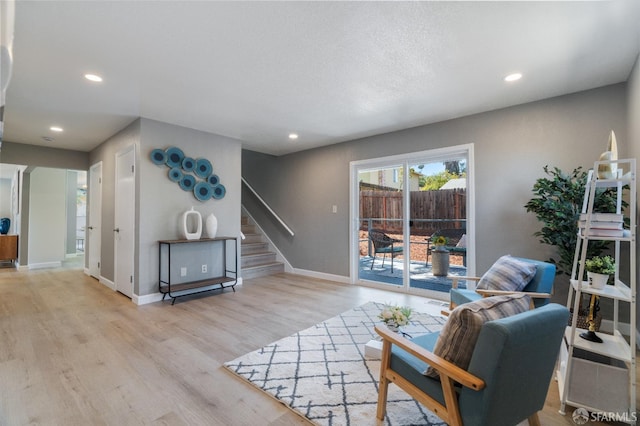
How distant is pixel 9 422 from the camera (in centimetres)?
164

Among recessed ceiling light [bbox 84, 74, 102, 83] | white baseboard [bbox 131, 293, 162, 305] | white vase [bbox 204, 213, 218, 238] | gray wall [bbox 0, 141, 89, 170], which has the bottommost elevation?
white baseboard [bbox 131, 293, 162, 305]

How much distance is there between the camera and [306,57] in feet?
7.84

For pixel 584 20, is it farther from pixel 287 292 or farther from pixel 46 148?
pixel 46 148

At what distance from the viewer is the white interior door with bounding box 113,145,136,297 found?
3.98 metres

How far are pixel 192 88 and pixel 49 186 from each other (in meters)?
6.05

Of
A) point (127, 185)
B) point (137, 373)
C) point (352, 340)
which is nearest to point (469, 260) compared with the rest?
point (352, 340)

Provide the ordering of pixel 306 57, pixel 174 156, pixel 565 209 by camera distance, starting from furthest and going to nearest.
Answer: pixel 174 156 → pixel 565 209 → pixel 306 57

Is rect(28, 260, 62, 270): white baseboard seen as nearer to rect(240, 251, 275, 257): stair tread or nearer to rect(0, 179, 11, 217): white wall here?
rect(0, 179, 11, 217): white wall

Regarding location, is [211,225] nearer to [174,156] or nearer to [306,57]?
[174,156]

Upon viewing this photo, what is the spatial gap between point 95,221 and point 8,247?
3.11 meters

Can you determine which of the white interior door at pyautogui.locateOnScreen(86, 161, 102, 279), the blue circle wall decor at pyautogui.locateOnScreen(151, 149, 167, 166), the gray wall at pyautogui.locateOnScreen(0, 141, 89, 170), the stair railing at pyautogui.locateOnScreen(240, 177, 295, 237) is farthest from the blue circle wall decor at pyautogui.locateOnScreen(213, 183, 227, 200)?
the gray wall at pyautogui.locateOnScreen(0, 141, 89, 170)

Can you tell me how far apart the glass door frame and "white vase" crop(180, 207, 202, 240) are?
2.41 meters

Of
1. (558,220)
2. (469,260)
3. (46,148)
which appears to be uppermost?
(46,148)

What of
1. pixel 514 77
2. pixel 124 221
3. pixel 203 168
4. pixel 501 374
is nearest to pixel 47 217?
pixel 124 221
